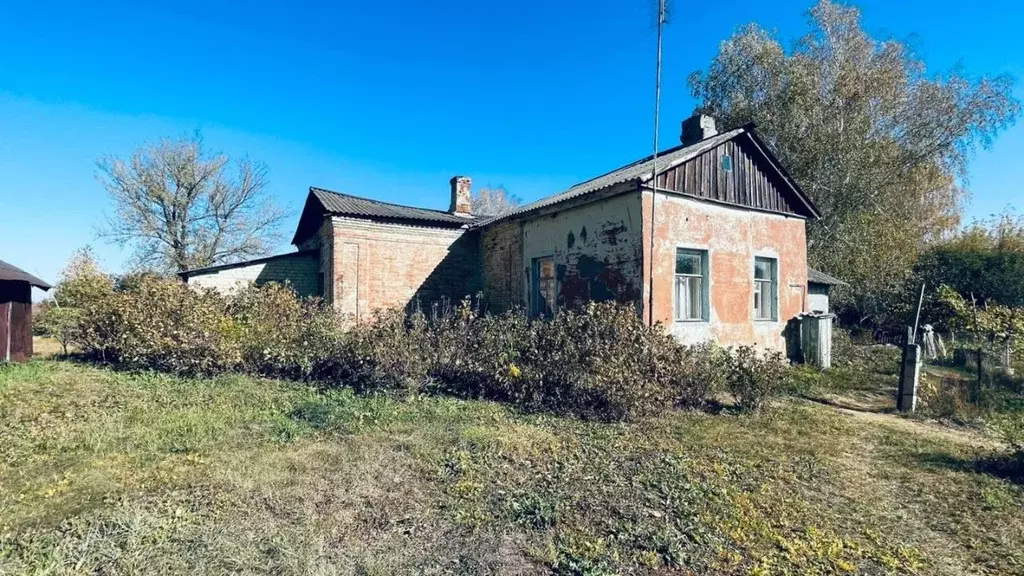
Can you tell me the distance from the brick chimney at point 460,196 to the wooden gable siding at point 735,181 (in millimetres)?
8140

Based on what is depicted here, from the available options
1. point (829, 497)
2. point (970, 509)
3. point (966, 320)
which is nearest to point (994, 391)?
point (966, 320)

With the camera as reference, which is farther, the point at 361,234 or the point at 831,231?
the point at 831,231

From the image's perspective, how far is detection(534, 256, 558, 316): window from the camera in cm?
1223

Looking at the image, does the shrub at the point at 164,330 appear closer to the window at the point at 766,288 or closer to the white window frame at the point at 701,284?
the white window frame at the point at 701,284

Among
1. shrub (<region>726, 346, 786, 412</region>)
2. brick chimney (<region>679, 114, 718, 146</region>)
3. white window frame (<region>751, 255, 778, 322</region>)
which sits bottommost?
shrub (<region>726, 346, 786, 412</region>)

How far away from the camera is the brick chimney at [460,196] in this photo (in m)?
16.6

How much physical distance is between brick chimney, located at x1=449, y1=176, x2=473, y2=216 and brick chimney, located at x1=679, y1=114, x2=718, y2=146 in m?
7.11

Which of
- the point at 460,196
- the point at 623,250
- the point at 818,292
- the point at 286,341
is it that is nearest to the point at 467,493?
the point at 286,341

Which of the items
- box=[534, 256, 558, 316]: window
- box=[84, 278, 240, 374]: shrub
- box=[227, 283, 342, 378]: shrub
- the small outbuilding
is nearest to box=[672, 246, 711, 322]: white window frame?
box=[534, 256, 558, 316]: window

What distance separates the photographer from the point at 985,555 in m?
3.50

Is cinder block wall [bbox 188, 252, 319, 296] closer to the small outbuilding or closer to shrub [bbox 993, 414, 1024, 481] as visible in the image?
shrub [bbox 993, 414, 1024, 481]

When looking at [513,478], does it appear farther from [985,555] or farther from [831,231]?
[831,231]

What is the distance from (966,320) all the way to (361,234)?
14433 millimetres

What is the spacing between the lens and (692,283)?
1089cm
